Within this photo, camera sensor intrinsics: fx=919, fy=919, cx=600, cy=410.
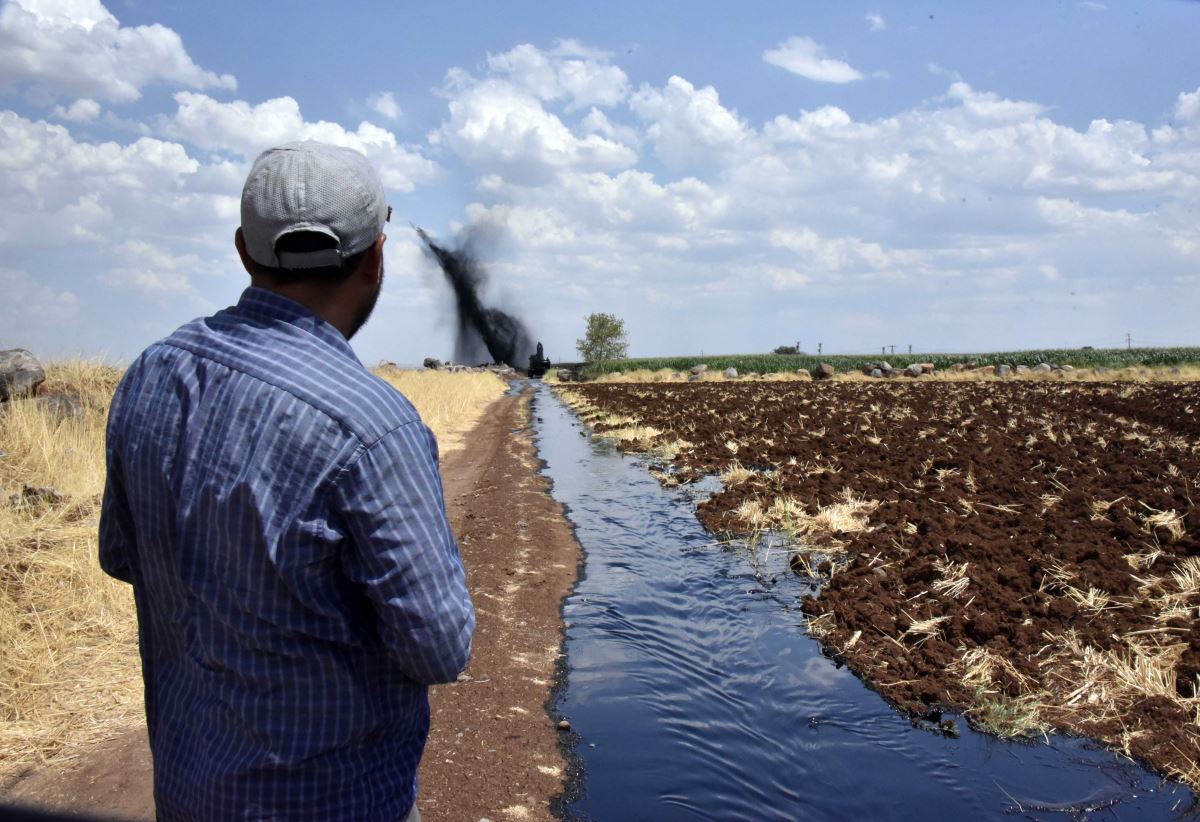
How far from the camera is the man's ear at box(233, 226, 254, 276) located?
1.81 m

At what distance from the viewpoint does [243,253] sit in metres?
1.84

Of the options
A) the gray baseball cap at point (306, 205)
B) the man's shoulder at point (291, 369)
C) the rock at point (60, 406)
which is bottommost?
the rock at point (60, 406)

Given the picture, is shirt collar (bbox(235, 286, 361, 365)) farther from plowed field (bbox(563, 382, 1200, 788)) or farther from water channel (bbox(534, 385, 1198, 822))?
plowed field (bbox(563, 382, 1200, 788))

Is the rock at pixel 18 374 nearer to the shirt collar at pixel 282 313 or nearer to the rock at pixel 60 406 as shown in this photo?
the rock at pixel 60 406

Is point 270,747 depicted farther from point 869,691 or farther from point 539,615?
point 539,615

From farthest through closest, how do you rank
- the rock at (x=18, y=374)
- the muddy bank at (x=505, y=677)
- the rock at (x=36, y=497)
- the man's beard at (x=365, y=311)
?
the rock at (x=18, y=374), the rock at (x=36, y=497), the muddy bank at (x=505, y=677), the man's beard at (x=365, y=311)

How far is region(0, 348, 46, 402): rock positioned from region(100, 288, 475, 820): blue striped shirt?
12007 mm

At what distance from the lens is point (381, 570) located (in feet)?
5.28

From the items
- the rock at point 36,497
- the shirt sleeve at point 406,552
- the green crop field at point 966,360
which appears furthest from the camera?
the green crop field at point 966,360

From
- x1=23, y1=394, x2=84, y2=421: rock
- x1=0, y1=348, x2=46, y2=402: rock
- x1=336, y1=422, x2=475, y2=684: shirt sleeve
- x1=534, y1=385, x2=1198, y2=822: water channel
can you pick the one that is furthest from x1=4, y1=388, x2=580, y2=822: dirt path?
x1=0, y1=348, x2=46, y2=402: rock

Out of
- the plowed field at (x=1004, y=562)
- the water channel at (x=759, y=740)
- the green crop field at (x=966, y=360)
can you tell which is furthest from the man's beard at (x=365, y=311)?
the green crop field at (x=966, y=360)

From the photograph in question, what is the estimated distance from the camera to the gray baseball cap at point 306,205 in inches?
69.1

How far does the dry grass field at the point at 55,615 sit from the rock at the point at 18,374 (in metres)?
2.11

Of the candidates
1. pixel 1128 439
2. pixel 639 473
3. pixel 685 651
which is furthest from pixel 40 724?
pixel 1128 439
